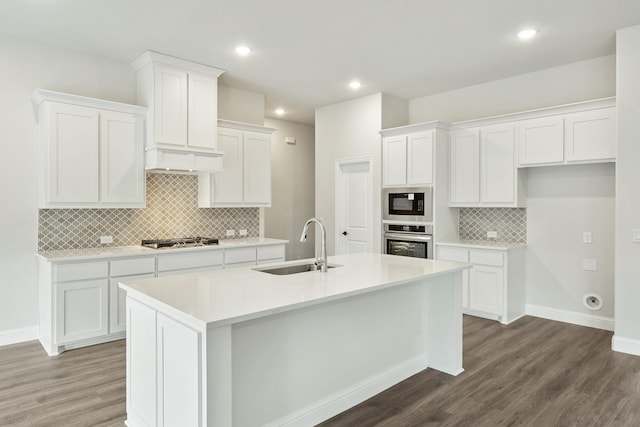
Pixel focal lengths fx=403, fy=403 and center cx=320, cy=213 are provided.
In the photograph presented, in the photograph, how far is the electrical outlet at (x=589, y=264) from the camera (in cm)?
452

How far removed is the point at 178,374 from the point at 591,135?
4498 mm

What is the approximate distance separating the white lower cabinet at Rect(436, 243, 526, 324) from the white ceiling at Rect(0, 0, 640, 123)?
87.0 inches

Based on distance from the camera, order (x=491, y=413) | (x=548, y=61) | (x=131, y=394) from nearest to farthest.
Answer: (x=131, y=394) → (x=491, y=413) → (x=548, y=61)

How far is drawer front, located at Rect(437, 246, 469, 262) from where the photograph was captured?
5008mm

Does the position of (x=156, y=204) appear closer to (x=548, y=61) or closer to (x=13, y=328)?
(x=13, y=328)

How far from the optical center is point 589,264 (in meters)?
4.55

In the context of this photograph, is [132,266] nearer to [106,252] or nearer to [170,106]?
[106,252]

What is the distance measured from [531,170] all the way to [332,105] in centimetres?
310

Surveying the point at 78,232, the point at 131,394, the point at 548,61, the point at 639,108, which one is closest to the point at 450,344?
the point at 131,394

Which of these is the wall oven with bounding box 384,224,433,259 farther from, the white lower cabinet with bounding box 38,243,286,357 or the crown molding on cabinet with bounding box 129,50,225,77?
the crown molding on cabinet with bounding box 129,50,225,77

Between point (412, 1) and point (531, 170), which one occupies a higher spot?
point (412, 1)

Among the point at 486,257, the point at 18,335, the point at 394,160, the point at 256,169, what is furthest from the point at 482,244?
the point at 18,335

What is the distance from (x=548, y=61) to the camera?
4.60 m

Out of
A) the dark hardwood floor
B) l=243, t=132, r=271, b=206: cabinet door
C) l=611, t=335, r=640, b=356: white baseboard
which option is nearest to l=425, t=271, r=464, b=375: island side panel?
the dark hardwood floor
